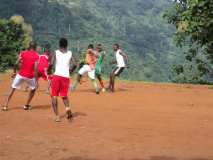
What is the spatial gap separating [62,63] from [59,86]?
0.46m

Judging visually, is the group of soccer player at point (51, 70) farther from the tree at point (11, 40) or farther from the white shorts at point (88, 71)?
the tree at point (11, 40)

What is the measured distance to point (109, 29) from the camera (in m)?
111

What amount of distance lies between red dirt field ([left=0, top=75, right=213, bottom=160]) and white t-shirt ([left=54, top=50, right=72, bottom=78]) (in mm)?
974

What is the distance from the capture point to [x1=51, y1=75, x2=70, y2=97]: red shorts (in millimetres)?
10180

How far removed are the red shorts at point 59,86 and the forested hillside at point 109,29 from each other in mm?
53738

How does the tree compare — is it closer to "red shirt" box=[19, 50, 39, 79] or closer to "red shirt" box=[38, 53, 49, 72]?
"red shirt" box=[38, 53, 49, 72]

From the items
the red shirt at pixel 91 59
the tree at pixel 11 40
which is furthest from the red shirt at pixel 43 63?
the tree at pixel 11 40

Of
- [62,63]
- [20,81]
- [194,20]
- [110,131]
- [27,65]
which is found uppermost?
[194,20]

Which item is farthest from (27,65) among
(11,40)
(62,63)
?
(11,40)

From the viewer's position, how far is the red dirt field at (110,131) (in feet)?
24.6

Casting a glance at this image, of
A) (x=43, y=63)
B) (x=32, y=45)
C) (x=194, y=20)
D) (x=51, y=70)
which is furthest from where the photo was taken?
(x=194, y=20)

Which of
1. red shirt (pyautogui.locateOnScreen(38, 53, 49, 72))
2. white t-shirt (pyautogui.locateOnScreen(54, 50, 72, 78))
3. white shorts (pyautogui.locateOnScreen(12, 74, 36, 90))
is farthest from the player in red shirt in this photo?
red shirt (pyautogui.locateOnScreen(38, 53, 49, 72))

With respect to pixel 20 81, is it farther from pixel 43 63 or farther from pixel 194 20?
pixel 194 20

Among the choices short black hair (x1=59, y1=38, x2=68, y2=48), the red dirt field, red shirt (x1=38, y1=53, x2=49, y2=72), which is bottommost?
the red dirt field
